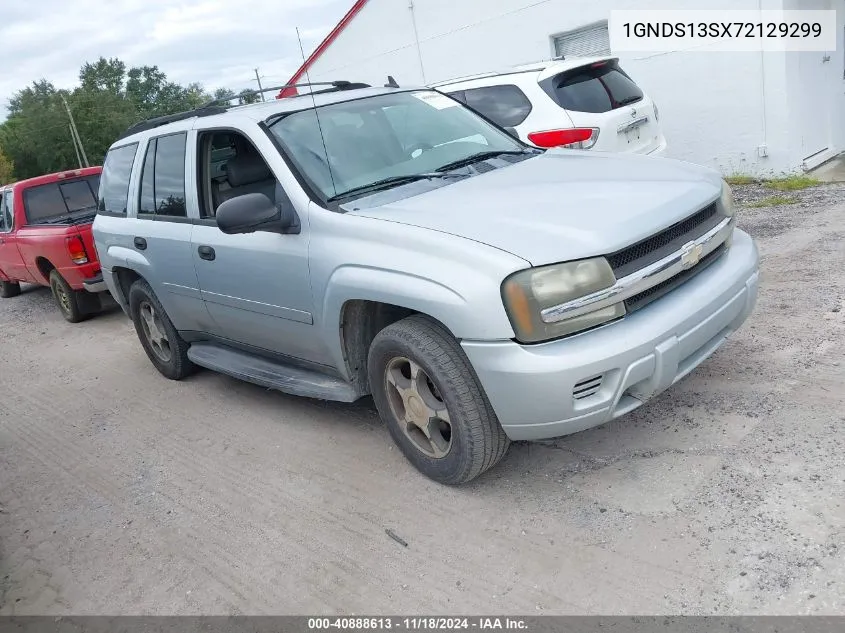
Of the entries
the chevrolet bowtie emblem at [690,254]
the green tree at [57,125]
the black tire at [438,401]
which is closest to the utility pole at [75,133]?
the green tree at [57,125]

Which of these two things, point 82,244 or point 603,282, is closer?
point 603,282

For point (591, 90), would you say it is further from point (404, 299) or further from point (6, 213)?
point (6, 213)

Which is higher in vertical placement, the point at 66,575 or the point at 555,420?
the point at 555,420

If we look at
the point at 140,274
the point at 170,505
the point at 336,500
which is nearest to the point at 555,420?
the point at 336,500

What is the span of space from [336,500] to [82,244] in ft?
19.7

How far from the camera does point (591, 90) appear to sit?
7176mm

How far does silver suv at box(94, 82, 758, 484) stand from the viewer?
9.99 ft

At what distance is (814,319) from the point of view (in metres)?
4.78

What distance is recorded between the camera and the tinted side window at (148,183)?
17.4 ft

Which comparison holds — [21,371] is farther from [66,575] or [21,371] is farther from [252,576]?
[252,576]

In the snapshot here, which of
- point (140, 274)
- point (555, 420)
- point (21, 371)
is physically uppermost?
point (140, 274)

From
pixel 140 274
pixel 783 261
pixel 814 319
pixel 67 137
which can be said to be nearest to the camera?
pixel 814 319

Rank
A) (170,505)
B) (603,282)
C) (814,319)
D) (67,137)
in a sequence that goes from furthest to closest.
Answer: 1. (67,137)
2. (814,319)
3. (170,505)
4. (603,282)

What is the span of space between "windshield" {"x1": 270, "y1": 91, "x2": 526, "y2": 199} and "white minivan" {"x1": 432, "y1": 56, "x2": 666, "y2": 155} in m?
2.38
